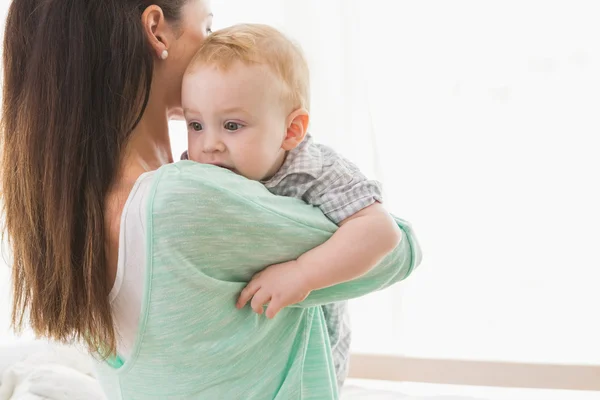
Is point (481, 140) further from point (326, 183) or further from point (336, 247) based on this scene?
point (336, 247)

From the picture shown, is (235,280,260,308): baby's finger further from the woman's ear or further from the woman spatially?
the woman's ear

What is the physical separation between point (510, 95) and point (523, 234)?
0.48 metres

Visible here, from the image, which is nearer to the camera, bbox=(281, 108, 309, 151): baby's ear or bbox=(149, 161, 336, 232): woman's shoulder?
bbox=(149, 161, 336, 232): woman's shoulder

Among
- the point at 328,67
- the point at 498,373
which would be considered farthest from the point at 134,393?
the point at 328,67

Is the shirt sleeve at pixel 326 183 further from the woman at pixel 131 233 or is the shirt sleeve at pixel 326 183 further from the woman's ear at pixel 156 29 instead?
the woman's ear at pixel 156 29

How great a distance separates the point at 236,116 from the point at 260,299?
0.28 m

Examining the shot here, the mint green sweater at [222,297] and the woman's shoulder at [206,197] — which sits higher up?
the woman's shoulder at [206,197]

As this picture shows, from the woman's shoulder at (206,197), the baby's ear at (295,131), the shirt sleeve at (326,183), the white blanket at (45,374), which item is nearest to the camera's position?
the woman's shoulder at (206,197)

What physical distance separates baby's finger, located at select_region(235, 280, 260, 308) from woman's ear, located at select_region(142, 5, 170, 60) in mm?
382

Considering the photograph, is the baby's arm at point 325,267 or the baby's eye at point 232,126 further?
the baby's eye at point 232,126

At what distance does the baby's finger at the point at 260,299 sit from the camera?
37.4 inches

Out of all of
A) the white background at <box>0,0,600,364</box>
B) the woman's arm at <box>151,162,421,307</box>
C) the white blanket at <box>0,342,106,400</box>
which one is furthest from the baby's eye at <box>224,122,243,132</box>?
the white background at <box>0,0,600,364</box>

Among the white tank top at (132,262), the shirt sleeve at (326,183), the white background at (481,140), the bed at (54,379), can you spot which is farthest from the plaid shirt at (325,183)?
the white background at (481,140)

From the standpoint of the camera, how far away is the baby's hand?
0.95m
